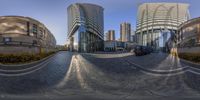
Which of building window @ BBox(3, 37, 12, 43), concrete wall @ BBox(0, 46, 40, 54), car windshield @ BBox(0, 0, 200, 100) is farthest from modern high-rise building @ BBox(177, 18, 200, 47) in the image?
building window @ BBox(3, 37, 12, 43)

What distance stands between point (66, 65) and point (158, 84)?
4.39m

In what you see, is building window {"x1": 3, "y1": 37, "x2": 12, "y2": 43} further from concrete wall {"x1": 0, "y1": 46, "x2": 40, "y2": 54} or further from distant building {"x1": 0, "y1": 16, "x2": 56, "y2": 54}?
concrete wall {"x1": 0, "y1": 46, "x2": 40, "y2": 54}

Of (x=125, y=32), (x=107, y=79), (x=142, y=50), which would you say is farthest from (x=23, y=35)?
(x=142, y=50)

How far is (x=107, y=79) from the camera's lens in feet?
36.4

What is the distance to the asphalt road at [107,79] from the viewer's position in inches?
362

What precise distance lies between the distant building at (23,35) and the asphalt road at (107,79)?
4.10 ft

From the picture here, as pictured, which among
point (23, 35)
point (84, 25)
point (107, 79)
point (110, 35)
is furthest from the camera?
point (107, 79)

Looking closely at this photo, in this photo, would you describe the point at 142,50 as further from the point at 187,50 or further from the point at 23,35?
the point at 23,35

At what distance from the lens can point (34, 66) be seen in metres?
11.7

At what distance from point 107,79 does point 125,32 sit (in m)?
2.23

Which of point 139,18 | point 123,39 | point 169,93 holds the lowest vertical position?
point 169,93

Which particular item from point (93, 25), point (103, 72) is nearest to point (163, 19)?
point (93, 25)

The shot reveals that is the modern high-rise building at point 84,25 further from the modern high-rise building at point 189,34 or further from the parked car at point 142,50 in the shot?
the modern high-rise building at point 189,34

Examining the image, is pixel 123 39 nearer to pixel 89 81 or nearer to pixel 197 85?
pixel 89 81
